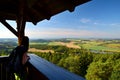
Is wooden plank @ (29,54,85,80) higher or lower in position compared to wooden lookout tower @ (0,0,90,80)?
lower

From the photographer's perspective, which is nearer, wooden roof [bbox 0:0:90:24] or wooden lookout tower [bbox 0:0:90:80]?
wooden lookout tower [bbox 0:0:90:80]

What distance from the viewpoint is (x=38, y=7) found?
16.9ft

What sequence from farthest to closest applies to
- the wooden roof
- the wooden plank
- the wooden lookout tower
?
the wooden roof
the wooden lookout tower
the wooden plank

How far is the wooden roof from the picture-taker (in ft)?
13.3

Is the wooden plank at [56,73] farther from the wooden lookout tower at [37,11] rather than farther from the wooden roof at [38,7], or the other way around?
the wooden roof at [38,7]

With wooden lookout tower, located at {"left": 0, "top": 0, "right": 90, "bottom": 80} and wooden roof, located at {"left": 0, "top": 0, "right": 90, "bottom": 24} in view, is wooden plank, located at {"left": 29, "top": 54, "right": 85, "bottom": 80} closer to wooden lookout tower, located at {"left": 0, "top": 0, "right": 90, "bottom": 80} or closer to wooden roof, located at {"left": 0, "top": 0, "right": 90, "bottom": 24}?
wooden lookout tower, located at {"left": 0, "top": 0, "right": 90, "bottom": 80}

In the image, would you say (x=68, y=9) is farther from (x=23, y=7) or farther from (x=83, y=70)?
(x=83, y=70)

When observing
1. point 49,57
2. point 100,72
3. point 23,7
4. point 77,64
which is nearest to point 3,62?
point 23,7

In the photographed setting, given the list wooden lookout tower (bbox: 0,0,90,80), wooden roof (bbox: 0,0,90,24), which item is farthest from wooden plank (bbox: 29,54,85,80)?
wooden roof (bbox: 0,0,90,24)

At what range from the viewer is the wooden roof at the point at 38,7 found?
13.3 feet

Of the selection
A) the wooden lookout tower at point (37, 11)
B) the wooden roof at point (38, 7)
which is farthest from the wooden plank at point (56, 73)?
the wooden roof at point (38, 7)

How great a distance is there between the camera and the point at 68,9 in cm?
419

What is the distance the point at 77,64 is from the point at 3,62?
207 feet

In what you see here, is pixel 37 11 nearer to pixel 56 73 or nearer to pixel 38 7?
pixel 38 7
